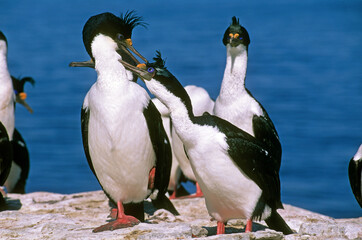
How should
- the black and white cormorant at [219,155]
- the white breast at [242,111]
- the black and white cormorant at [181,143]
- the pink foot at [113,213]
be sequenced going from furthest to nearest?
the black and white cormorant at [181,143]
the white breast at [242,111]
the pink foot at [113,213]
the black and white cormorant at [219,155]

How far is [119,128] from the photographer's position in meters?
6.71

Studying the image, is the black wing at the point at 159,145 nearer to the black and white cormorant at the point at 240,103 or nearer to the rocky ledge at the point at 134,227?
the rocky ledge at the point at 134,227

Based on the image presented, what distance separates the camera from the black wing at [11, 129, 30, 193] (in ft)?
37.8

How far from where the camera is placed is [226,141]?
19.8 ft

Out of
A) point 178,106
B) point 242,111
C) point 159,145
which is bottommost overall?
point 159,145

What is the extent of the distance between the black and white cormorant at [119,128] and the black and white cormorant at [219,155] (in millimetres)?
588

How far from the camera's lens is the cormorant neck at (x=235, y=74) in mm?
8023

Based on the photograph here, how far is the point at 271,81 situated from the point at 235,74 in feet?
72.6

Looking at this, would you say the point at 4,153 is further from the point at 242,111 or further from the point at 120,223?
the point at 242,111

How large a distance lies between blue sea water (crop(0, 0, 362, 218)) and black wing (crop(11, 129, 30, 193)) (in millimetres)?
7040

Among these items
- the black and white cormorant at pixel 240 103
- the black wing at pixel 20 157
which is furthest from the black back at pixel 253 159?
the black wing at pixel 20 157

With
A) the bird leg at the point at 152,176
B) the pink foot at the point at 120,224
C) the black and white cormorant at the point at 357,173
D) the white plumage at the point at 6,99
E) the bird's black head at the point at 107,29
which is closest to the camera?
the pink foot at the point at 120,224

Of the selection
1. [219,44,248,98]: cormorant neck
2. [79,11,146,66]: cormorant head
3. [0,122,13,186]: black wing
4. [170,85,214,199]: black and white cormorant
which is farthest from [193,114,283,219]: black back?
[170,85,214,199]: black and white cormorant

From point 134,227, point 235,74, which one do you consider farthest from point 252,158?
point 235,74
